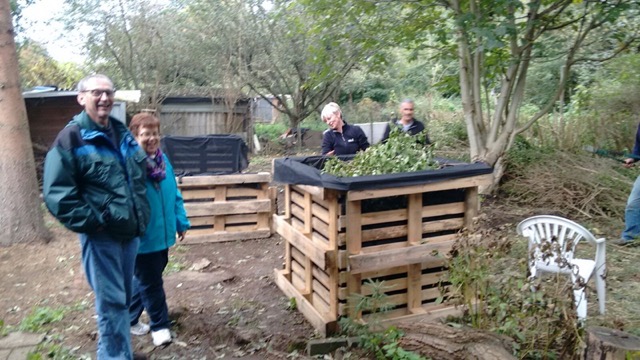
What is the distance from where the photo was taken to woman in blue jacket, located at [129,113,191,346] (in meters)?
3.82

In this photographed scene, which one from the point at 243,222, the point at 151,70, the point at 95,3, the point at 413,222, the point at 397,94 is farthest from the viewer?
the point at 397,94

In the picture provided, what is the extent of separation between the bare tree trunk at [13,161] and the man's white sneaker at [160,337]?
11.6 feet

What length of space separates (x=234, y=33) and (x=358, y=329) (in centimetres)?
1391

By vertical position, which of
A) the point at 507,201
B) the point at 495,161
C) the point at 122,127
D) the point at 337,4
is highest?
the point at 337,4

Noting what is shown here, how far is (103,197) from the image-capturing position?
312 cm

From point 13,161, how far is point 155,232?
3.65 meters

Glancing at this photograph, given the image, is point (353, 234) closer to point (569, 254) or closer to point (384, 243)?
point (384, 243)

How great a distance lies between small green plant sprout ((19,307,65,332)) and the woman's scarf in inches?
65.9

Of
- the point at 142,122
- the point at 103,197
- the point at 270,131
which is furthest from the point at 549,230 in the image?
the point at 270,131

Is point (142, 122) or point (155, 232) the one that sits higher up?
point (142, 122)

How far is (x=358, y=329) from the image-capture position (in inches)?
153

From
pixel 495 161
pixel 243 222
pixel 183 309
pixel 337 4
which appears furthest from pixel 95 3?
pixel 183 309

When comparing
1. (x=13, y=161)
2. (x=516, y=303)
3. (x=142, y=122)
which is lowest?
(x=516, y=303)

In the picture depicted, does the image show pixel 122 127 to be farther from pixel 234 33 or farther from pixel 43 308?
pixel 234 33
